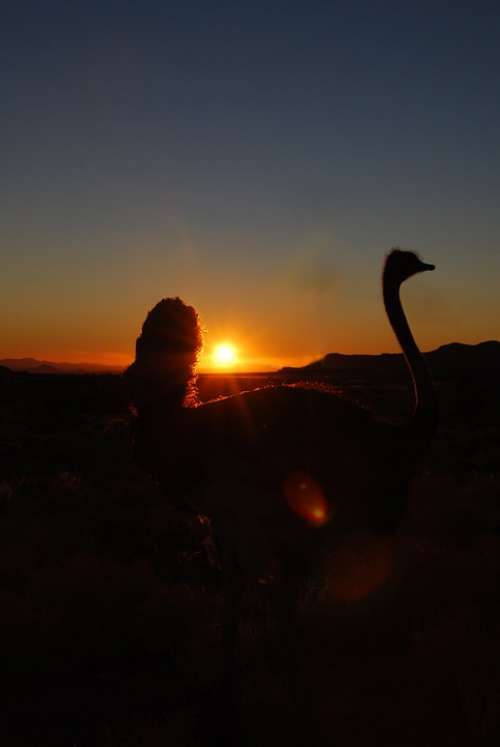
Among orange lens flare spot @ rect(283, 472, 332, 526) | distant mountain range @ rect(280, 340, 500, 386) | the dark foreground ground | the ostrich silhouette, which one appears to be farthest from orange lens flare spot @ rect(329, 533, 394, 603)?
distant mountain range @ rect(280, 340, 500, 386)

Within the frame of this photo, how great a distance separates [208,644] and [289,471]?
6.62 feet

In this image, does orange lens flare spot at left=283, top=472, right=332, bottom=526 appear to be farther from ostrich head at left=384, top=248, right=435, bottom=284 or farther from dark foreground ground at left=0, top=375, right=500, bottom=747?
ostrich head at left=384, top=248, right=435, bottom=284

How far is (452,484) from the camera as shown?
14.0m

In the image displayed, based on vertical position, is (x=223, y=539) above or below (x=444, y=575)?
above

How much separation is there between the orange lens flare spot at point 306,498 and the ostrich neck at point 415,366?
0.66 m

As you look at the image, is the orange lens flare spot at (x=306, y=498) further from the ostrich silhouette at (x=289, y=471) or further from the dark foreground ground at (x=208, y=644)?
the dark foreground ground at (x=208, y=644)

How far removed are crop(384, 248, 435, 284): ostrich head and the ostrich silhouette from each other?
46 centimetres

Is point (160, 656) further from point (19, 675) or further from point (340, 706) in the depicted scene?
point (340, 706)

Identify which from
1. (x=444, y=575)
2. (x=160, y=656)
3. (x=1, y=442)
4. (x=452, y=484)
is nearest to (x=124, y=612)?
(x=160, y=656)

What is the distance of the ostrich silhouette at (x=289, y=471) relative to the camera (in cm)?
440

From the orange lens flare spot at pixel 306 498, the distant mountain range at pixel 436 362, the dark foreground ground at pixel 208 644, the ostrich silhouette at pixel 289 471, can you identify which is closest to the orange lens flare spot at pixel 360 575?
the dark foreground ground at pixel 208 644

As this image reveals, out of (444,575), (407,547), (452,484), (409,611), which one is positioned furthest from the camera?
(452,484)

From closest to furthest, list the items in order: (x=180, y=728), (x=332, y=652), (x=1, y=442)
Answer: (x=180, y=728) → (x=332, y=652) → (x=1, y=442)

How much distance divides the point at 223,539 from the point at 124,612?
93.4 inches
